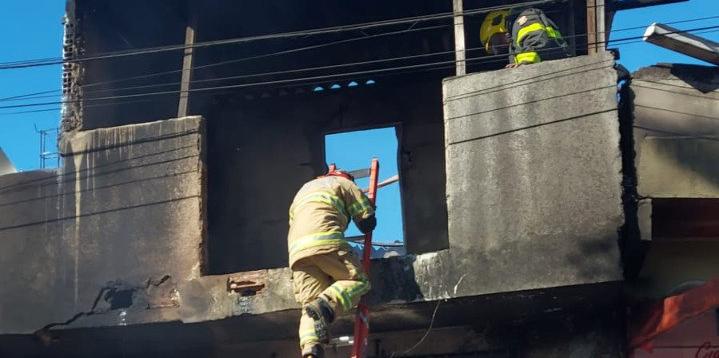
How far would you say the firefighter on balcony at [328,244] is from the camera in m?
6.80

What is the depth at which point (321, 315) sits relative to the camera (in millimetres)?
6438

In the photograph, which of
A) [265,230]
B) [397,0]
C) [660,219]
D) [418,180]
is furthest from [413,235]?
[660,219]

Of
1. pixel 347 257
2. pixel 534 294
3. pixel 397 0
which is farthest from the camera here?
pixel 397 0

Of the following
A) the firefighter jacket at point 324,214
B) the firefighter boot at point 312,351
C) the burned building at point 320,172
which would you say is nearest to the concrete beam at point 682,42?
the burned building at point 320,172

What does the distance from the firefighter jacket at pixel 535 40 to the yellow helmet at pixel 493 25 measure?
2.76 ft

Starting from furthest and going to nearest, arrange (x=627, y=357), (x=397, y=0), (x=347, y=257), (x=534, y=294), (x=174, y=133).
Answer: (x=397, y=0) < (x=174, y=133) < (x=627, y=357) < (x=534, y=294) < (x=347, y=257)

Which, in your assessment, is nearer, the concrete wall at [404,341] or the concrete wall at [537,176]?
the concrete wall at [537,176]

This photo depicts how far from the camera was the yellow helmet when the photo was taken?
9031mm

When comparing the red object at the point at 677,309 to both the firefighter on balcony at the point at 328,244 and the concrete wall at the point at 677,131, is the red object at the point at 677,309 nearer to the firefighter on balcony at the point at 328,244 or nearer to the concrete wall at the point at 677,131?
the concrete wall at the point at 677,131

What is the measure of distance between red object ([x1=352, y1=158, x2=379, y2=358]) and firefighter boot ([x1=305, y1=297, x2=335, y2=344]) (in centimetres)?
42

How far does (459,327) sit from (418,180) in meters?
2.27

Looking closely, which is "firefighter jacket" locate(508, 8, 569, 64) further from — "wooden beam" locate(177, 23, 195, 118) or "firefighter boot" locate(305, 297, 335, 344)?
"wooden beam" locate(177, 23, 195, 118)

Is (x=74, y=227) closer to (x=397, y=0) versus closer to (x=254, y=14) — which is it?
(x=254, y=14)

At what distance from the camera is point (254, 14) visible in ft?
34.0
